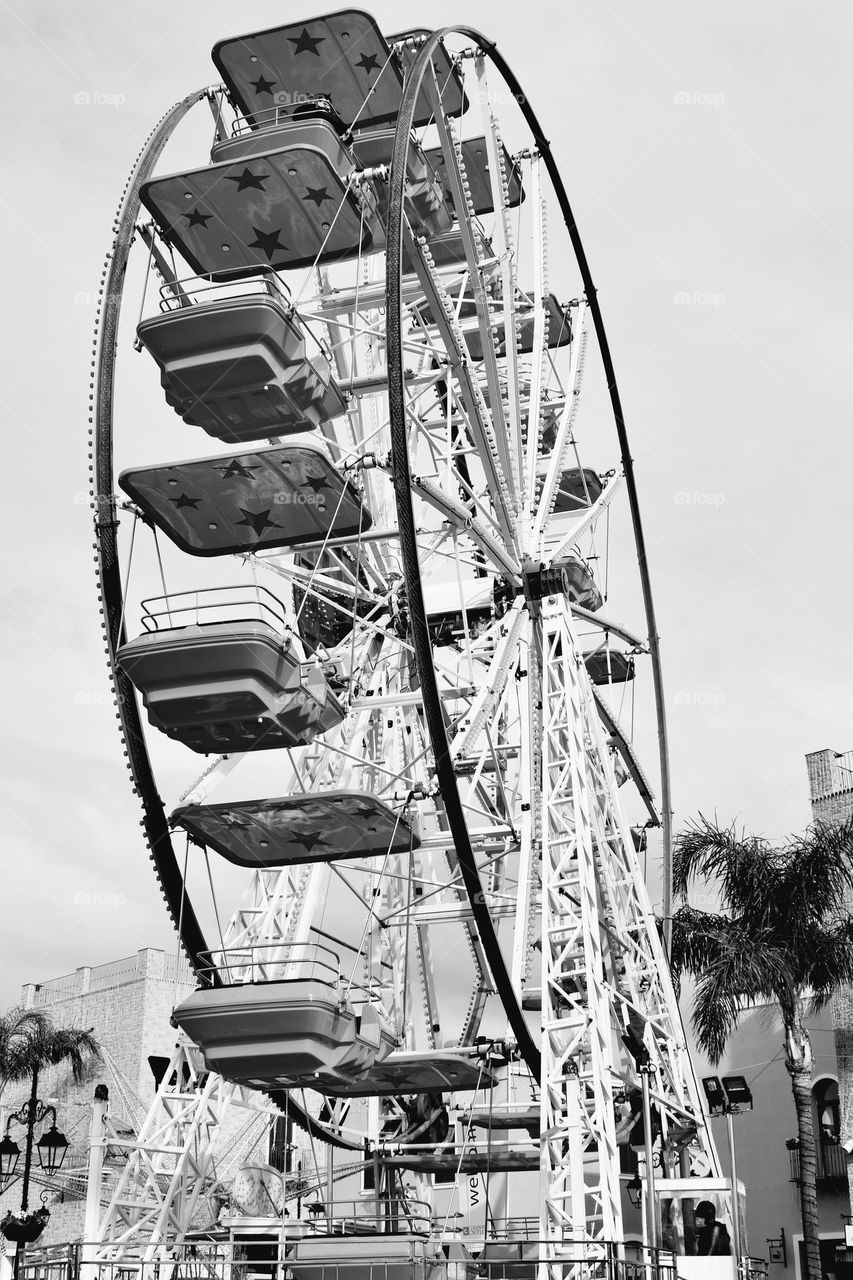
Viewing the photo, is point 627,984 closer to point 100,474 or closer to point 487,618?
point 487,618

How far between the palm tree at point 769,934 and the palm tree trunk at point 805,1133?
0.07 feet

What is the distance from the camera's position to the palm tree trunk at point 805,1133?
22312 mm

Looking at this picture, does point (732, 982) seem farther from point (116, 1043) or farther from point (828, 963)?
point (116, 1043)

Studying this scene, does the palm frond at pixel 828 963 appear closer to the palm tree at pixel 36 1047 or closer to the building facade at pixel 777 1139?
the building facade at pixel 777 1139

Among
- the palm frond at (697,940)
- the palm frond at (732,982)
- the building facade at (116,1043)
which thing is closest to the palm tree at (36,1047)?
the building facade at (116,1043)

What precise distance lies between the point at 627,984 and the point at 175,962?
1156 inches

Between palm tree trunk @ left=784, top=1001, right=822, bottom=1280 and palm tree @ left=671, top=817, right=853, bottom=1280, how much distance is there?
0.07 feet

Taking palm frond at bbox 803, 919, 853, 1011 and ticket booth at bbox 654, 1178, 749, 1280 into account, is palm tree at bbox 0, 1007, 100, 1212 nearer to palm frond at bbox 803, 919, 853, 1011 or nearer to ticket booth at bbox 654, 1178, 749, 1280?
palm frond at bbox 803, 919, 853, 1011

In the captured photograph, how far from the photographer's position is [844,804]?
102 feet

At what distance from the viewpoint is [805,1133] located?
23.5 meters

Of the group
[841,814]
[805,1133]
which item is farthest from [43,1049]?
[805,1133]

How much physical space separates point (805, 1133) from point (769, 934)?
3.36 metres

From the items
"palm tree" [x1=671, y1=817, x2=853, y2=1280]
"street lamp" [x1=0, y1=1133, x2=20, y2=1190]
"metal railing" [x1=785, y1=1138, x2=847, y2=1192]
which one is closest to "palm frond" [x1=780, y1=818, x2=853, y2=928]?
"palm tree" [x1=671, y1=817, x2=853, y2=1280]

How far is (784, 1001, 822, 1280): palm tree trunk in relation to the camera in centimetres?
2231
